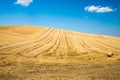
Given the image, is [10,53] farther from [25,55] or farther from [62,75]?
[62,75]

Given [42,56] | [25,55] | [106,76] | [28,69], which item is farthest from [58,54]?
[106,76]

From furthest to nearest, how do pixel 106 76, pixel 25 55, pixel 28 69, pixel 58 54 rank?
pixel 58 54 → pixel 25 55 → pixel 28 69 → pixel 106 76

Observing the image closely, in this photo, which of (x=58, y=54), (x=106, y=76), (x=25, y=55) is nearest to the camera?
(x=106, y=76)

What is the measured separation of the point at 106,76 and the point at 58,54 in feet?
29.6

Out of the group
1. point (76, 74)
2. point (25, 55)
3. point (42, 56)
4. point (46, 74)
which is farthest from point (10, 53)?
point (76, 74)

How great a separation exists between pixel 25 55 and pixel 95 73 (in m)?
8.80

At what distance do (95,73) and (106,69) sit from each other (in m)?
1.87

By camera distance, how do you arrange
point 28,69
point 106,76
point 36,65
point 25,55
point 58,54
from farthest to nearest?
point 58,54 → point 25,55 → point 36,65 → point 28,69 → point 106,76

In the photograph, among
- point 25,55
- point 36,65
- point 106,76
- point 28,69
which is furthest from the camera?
point 25,55

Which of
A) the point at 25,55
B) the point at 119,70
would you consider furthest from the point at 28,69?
the point at 119,70

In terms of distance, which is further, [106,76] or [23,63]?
[23,63]

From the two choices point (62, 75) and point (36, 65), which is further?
point (36, 65)

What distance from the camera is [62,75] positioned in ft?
46.2

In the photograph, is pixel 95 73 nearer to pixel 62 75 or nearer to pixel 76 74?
pixel 76 74
